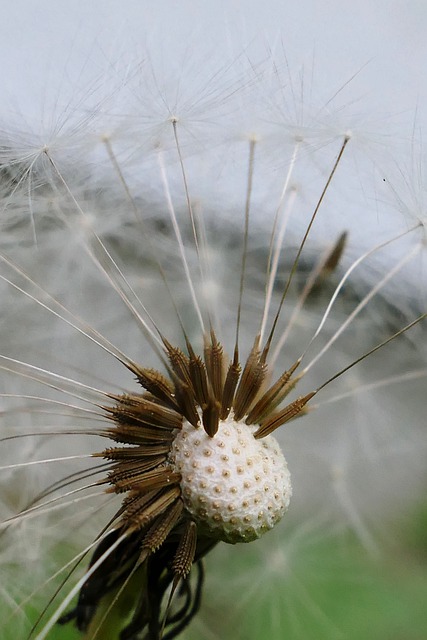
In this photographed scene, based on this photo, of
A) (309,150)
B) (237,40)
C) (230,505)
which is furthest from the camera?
Result: (237,40)

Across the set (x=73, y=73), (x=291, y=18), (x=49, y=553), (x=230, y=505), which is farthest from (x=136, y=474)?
(x=291, y=18)

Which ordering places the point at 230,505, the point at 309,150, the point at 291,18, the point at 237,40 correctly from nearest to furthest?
the point at 230,505 < the point at 309,150 < the point at 237,40 < the point at 291,18

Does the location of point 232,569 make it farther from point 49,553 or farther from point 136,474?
point 136,474

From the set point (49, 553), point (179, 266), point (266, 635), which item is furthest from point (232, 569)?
point (179, 266)

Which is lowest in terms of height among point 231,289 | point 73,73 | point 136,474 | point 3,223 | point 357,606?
point 357,606

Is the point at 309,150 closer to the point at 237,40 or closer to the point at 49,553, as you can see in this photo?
the point at 237,40

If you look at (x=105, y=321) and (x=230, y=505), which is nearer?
(x=230, y=505)

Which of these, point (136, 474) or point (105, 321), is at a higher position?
point (105, 321)
